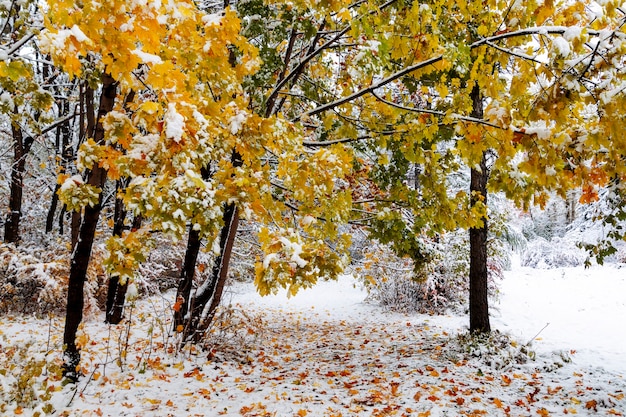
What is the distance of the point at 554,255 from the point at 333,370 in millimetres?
17376

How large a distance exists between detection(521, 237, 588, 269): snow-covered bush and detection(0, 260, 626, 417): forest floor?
9554 mm

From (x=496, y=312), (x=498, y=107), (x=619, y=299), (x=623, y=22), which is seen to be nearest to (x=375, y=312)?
(x=496, y=312)

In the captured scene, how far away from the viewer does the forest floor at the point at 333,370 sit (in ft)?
14.5

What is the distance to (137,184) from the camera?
306cm

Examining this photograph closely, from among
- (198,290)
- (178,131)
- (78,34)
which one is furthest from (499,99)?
(198,290)

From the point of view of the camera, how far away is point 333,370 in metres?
6.16

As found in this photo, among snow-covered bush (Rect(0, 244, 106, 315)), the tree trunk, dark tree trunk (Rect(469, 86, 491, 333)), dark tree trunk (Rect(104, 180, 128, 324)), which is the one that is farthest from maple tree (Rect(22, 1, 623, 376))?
snow-covered bush (Rect(0, 244, 106, 315))

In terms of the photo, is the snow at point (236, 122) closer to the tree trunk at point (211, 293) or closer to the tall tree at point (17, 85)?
the tall tree at point (17, 85)

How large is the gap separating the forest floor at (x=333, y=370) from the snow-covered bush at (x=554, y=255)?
9554 mm

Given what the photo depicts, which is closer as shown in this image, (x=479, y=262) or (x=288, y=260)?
(x=288, y=260)

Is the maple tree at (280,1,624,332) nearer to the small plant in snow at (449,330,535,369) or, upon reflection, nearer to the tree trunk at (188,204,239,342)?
the small plant in snow at (449,330,535,369)

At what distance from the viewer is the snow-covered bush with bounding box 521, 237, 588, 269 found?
1869cm

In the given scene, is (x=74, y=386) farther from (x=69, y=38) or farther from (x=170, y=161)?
(x=69, y=38)

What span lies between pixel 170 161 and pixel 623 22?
10.1ft
